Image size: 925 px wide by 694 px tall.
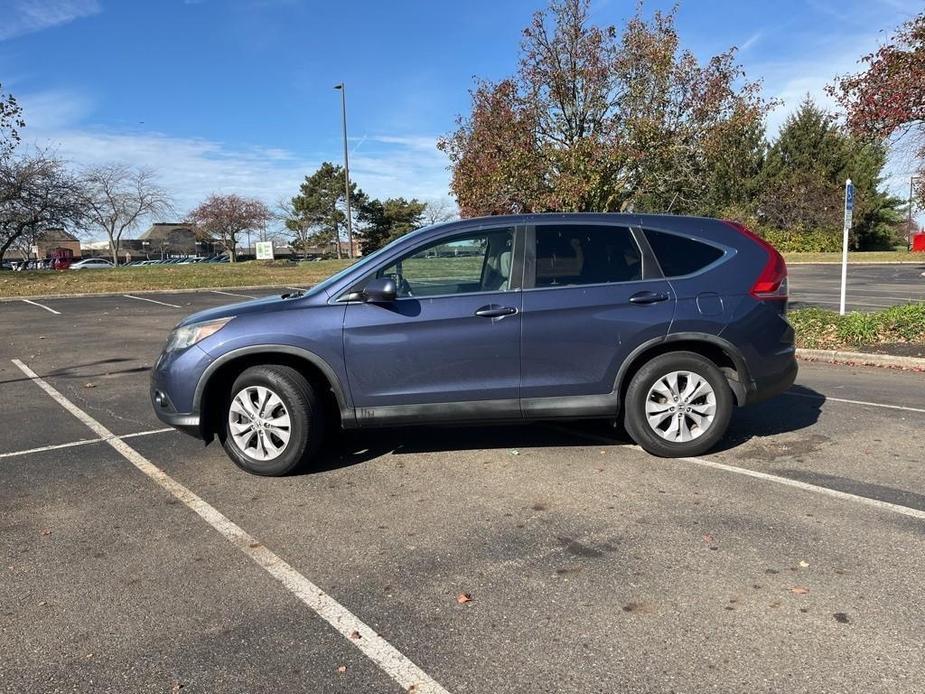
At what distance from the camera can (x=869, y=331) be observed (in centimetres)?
996

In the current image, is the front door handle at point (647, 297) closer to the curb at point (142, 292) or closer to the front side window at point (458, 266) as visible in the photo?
the front side window at point (458, 266)

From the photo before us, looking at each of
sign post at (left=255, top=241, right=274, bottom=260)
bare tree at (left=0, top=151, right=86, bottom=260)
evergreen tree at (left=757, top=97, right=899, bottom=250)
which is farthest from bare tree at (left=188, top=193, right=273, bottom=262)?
evergreen tree at (left=757, top=97, right=899, bottom=250)

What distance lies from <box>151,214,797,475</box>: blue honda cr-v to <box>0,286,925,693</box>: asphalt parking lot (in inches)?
16.7

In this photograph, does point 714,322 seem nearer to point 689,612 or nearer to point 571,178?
point 689,612

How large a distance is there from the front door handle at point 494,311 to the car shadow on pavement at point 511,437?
3.01ft

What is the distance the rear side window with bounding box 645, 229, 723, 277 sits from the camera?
16.5 feet

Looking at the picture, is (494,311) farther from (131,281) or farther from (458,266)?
(131,281)

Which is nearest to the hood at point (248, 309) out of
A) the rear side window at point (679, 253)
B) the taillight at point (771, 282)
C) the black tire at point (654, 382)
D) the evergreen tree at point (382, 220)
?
the black tire at point (654, 382)

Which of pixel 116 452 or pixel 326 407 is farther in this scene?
pixel 116 452

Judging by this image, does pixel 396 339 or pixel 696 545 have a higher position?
pixel 396 339

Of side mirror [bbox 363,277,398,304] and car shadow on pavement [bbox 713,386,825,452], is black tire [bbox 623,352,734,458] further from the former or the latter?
side mirror [bbox 363,277,398,304]

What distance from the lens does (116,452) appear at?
550 centimetres

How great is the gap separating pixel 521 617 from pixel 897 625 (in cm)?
155

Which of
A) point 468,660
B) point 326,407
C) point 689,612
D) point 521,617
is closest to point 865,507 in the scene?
point 689,612
